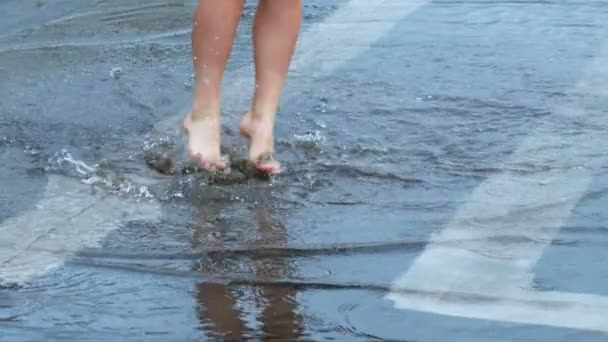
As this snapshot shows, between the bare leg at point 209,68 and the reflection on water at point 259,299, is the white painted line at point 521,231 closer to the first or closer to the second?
the reflection on water at point 259,299

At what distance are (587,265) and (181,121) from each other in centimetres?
155

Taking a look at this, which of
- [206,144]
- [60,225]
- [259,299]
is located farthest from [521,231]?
[60,225]

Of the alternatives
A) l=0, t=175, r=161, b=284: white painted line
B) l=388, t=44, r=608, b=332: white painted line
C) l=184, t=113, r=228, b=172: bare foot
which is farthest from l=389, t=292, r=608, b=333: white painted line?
l=184, t=113, r=228, b=172: bare foot

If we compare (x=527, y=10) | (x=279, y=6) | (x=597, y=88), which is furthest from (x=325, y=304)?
(x=527, y=10)

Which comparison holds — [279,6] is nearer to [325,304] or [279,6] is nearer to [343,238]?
[343,238]

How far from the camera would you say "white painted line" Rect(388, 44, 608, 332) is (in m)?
2.84

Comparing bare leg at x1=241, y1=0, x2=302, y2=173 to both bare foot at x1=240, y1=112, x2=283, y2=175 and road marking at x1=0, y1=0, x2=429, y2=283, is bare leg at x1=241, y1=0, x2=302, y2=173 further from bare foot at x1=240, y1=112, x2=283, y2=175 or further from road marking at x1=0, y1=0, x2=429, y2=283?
road marking at x1=0, y1=0, x2=429, y2=283

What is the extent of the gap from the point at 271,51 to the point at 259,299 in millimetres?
1132

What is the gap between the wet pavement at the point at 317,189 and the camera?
284cm

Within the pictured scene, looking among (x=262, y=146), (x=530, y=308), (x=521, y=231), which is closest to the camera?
(x=530, y=308)

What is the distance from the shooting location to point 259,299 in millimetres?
2889

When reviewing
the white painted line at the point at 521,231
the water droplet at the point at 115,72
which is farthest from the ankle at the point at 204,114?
the water droplet at the point at 115,72

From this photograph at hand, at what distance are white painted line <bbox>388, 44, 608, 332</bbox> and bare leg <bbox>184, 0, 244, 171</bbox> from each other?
0.73 meters

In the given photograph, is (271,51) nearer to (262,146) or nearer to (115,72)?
(262,146)
